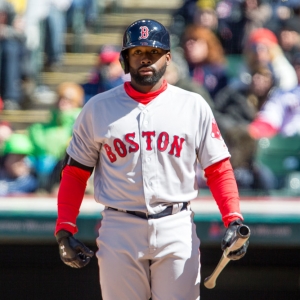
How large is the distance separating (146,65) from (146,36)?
0.38ft

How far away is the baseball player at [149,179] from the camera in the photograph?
290 centimetres

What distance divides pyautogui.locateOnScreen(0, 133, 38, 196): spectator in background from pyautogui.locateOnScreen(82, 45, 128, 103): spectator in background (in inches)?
29.3

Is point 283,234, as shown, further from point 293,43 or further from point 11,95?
point 11,95

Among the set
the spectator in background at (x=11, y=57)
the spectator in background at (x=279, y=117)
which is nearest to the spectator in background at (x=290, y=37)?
the spectator in background at (x=279, y=117)

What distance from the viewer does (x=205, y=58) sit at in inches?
237

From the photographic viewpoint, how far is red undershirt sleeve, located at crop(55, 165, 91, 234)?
3.02m

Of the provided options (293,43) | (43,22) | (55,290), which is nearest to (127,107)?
(55,290)

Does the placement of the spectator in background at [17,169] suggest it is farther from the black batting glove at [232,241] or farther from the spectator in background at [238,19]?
the black batting glove at [232,241]

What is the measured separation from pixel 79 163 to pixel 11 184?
92.8 inches

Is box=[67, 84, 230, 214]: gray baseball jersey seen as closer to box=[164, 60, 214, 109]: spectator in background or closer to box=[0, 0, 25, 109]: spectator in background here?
box=[164, 60, 214, 109]: spectator in background

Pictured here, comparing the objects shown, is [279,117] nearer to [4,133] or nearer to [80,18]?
[4,133]

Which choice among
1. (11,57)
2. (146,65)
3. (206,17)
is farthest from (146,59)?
(11,57)

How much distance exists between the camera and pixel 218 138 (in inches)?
119

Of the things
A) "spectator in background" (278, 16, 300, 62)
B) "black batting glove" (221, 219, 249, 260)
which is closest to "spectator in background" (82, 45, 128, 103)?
"spectator in background" (278, 16, 300, 62)
